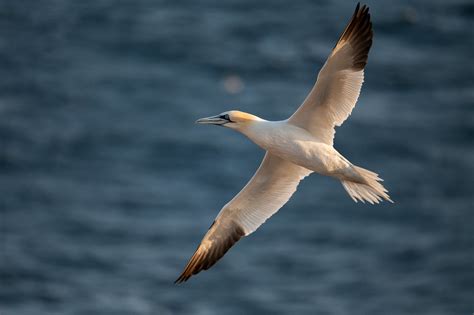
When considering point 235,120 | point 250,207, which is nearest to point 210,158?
point 250,207

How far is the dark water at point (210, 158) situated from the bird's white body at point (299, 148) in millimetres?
13478

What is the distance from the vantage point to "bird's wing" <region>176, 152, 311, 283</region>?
13.5 metres

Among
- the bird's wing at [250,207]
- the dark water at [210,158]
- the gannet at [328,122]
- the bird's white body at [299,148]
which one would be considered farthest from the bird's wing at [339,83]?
the dark water at [210,158]

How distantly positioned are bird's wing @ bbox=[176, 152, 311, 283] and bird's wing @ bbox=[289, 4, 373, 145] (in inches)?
41.0

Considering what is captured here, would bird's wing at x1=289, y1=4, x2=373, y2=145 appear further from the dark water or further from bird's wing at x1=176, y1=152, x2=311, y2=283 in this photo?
the dark water

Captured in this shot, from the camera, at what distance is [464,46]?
127ft

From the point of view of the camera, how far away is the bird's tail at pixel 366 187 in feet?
40.9

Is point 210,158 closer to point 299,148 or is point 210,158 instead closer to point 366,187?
point 366,187

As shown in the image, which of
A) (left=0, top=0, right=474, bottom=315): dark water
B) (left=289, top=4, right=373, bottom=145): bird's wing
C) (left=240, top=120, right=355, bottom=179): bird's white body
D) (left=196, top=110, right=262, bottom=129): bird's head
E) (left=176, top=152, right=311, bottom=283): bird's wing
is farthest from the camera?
(left=0, top=0, right=474, bottom=315): dark water

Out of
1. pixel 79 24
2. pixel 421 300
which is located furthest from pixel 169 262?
pixel 79 24

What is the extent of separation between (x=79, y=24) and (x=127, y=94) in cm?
553

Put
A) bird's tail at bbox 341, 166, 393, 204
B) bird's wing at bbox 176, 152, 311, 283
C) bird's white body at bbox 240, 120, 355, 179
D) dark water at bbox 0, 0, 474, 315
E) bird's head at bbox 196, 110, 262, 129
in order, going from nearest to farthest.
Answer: bird's white body at bbox 240, 120, 355, 179 → bird's tail at bbox 341, 166, 393, 204 → bird's head at bbox 196, 110, 262, 129 → bird's wing at bbox 176, 152, 311, 283 → dark water at bbox 0, 0, 474, 315

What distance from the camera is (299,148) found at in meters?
12.4

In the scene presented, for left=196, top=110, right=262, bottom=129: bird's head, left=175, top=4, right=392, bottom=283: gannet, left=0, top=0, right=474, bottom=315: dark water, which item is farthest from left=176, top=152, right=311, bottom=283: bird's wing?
left=0, top=0, right=474, bottom=315: dark water
